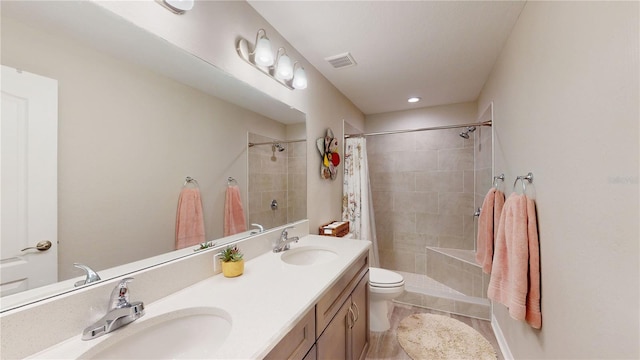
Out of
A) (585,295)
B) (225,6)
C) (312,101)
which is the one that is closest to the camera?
(585,295)

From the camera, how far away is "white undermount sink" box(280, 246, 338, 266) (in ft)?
5.20

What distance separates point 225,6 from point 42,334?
1518 mm

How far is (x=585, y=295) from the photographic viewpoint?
0.86 meters

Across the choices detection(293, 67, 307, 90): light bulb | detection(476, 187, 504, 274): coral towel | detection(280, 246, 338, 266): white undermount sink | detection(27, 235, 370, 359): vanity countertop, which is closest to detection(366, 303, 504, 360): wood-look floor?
detection(476, 187, 504, 274): coral towel

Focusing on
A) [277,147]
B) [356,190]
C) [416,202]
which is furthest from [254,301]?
[416,202]

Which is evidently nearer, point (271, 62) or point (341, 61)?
point (271, 62)

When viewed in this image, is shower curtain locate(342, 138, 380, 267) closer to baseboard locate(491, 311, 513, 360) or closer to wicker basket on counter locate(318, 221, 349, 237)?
wicker basket on counter locate(318, 221, 349, 237)

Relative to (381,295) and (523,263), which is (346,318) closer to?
(381,295)

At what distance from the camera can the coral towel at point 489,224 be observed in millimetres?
1812

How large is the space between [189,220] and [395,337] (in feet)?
6.50

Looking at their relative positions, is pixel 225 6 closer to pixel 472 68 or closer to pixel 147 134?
pixel 147 134

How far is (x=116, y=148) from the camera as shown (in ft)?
2.77

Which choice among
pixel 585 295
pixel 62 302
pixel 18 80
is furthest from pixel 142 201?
pixel 585 295

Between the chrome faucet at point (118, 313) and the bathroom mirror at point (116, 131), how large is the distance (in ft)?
0.30
